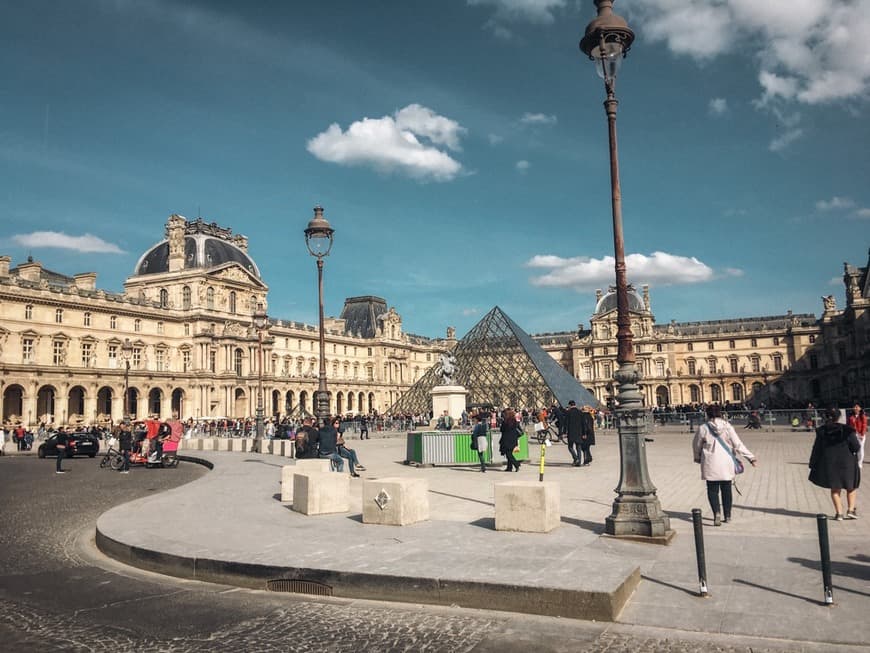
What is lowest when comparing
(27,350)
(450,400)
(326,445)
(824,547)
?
(824,547)

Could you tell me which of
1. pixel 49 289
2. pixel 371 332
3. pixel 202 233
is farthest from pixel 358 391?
pixel 49 289

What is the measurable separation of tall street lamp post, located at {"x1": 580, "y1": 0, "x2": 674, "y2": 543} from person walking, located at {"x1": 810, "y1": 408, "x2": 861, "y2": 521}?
2472 mm

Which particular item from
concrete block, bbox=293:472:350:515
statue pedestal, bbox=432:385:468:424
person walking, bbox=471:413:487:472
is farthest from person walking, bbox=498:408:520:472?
statue pedestal, bbox=432:385:468:424

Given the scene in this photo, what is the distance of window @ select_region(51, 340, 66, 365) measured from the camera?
5128 centimetres

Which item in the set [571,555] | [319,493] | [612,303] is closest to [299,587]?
[571,555]

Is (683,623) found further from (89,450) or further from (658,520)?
(89,450)

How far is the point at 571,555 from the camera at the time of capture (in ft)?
21.7

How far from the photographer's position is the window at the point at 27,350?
48.8m

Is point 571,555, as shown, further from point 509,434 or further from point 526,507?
point 509,434

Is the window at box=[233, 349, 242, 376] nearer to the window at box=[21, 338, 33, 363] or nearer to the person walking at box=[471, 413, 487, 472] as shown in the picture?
the window at box=[21, 338, 33, 363]

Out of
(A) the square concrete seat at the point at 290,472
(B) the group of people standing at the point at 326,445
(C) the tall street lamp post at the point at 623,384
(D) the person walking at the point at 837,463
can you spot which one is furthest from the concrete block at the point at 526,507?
(B) the group of people standing at the point at 326,445

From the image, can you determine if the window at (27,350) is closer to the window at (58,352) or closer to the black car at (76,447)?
the window at (58,352)

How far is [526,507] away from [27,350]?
1993 inches

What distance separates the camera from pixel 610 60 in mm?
8539
